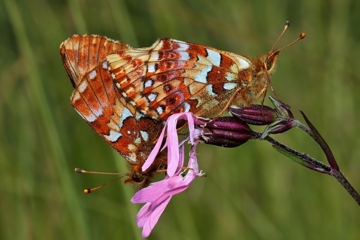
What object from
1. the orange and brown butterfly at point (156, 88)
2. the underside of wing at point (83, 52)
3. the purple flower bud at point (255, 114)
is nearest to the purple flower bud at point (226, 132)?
the purple flower bud at point (255, 114)

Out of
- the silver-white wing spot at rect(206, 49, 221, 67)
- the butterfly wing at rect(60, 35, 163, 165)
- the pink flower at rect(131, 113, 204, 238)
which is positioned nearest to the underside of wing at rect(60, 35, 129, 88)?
the butterfly wing at rect(60, 35, 163, 165)

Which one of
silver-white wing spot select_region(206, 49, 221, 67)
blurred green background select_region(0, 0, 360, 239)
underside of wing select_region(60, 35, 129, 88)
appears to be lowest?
blurred green background select_region(0, 0, 360, 239)

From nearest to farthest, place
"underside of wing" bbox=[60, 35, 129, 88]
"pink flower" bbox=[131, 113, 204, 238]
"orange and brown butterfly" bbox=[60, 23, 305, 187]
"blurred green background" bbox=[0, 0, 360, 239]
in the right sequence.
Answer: "pink flower" bbox=[131, 113, 204, 238]
"orange and brown butterfly" bbox=[60, 23, 305, 187]
"underside of wing" bbox=[60, 35, 129, 88]
"blurred green background" bbox=[0, 0, 360, 239]

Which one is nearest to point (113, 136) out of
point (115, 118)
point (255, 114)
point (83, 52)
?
point (115, 118)

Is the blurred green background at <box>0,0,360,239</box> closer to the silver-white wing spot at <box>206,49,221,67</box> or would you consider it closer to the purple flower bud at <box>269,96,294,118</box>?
the silver-white wing spot at <box>206,49,221,67</box>

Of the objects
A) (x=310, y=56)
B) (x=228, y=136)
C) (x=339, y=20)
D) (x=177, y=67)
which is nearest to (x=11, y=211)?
(x=177, y=67)

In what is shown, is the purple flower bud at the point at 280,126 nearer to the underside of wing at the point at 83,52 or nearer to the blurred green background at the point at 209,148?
the underside of wing at the point at 83,52

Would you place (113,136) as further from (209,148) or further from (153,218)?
(209,148)
